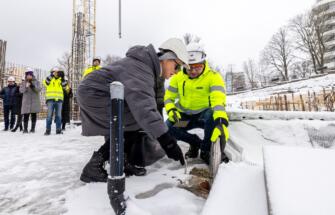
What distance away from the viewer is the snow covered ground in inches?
55.4

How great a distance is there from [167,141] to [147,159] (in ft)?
2.18

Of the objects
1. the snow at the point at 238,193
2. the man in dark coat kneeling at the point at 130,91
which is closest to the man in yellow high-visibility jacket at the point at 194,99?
the man in dark coat kneeling at the point at 130,91

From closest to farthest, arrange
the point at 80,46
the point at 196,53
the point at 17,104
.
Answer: the point at 196,53, the point at 17,104, the point at 80,46

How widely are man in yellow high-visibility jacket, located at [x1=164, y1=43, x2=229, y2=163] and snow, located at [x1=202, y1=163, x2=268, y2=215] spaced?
2.12ft

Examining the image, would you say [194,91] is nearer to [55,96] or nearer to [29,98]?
[55,96]

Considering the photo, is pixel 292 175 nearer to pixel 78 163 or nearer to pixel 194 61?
pixel 194 61

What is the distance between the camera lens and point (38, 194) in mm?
1683

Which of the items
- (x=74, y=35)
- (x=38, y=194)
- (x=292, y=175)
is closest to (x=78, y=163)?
(x=38, y=194)

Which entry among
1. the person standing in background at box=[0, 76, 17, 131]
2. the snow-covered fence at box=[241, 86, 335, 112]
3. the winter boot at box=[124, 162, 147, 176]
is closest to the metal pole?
the winter boot at box=[124, 162, 147, 176]

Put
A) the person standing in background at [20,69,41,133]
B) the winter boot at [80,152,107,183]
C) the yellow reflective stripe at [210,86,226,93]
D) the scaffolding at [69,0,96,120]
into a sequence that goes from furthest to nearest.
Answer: the scaffolding at [69,0,96,120], the person standing in background at [20,69,41,133], the yellow reflective stripe at [210,86,226,93], the winter boot at [80,152,107,183]

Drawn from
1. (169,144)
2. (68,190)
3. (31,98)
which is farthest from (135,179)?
(31,98)

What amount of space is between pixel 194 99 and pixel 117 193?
5.24 feet

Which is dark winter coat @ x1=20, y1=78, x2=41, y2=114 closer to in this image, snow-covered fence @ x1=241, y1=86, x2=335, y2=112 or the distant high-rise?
snow-covered fence @ x1=241, y1=86, x2=335, y2=112

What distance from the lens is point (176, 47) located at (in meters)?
1.90
